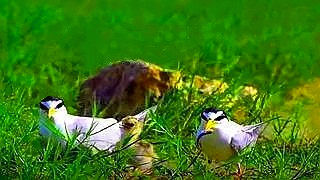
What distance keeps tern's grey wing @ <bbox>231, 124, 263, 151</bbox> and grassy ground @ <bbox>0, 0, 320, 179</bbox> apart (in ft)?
0.19

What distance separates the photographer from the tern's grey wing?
13.1 ft

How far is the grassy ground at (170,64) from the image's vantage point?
151 inches

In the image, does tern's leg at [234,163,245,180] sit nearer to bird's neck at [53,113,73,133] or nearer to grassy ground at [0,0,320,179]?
grassy ground at [0,0,320,179]

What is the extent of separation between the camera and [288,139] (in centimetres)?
445

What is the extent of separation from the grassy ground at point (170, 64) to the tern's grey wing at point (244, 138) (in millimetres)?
59

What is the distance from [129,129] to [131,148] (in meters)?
0.11

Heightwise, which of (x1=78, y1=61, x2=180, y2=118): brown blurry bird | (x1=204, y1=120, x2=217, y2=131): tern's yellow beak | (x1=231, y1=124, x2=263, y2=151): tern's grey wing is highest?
(x1=204, y1=120, x2=217, y2=131): tern's yellow beak

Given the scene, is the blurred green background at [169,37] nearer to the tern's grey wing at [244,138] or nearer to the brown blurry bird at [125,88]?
the brown blurry bird at [125,88]

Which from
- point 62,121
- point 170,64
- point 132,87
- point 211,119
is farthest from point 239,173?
point 170,64

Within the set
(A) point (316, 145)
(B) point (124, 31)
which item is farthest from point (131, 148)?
(B) point (124, 31)

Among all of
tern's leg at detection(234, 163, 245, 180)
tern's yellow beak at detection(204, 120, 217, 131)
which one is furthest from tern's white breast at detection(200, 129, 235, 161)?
tern's leg at detection(234, 163, 245, 180)

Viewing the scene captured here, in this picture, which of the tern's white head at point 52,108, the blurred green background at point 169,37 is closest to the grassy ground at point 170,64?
the blurred green background at point 169,37

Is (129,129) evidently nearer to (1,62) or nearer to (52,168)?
(52,168)

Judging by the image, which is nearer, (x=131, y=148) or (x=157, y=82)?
(x=131, y=148)
